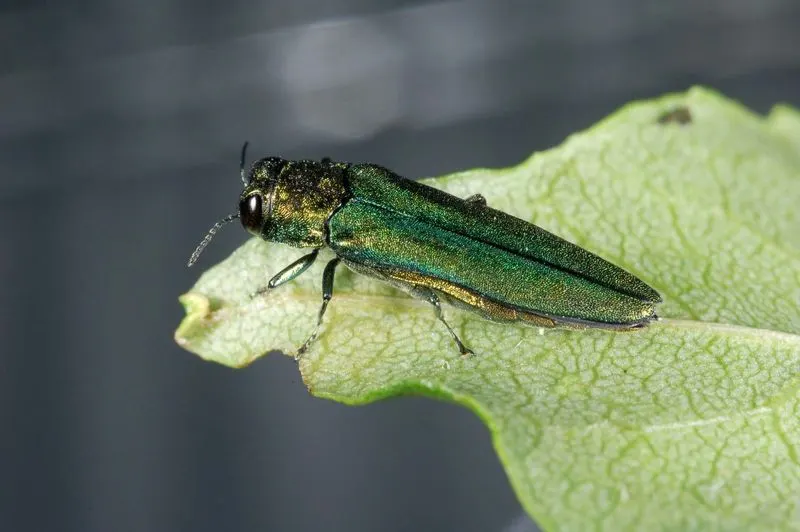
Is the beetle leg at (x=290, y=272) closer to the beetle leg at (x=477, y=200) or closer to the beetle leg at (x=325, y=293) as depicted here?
the beetle leg at (x=325, y=293)

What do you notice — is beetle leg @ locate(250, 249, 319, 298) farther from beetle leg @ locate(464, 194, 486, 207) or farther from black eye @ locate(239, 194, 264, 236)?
beetle leg @ locate(464, 194, 486, 207)

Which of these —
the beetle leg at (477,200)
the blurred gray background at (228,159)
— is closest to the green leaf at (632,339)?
the beetle leg at (477,200)

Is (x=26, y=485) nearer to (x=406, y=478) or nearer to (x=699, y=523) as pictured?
(x=406, y=478)

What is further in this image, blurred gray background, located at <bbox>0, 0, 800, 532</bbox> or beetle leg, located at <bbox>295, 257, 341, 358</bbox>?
blurred gray background, located at <bbox>0, 0, 800, 532</bbox>

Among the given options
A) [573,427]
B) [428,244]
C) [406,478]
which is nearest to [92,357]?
[406,478]

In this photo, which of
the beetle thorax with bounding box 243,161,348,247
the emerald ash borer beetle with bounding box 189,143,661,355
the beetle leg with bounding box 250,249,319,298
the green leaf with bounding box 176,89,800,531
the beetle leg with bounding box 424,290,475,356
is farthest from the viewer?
the beetle thorax with bounding box 243,161,348,247

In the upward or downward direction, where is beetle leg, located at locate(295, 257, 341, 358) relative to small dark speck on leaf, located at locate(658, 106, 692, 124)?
downward

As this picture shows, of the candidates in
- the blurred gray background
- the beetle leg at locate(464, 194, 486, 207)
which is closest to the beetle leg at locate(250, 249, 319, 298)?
the beetle leg at locate(464, 194, 486, 207)
